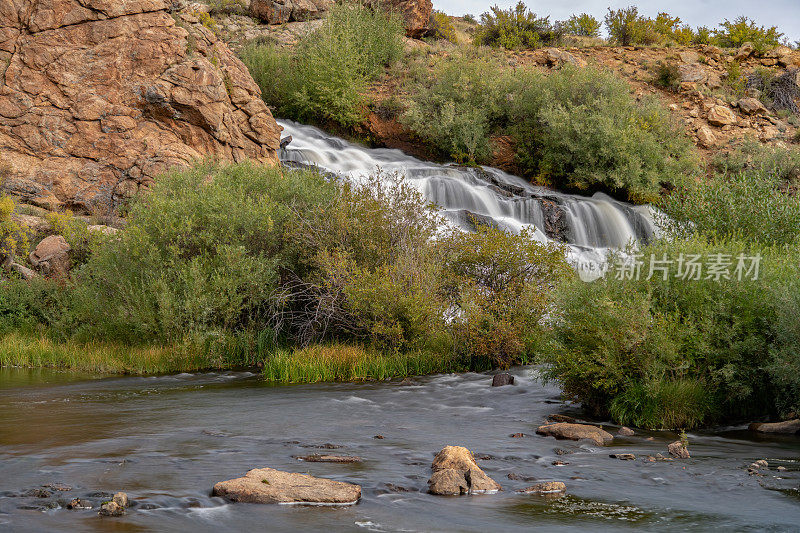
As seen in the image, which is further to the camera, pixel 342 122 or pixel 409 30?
pixel 409 30

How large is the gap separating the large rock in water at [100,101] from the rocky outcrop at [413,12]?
21110 millimetres

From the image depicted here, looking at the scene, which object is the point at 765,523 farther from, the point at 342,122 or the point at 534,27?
the point at 534,27

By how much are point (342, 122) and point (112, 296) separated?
19614mm

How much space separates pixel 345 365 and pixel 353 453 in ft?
20.2

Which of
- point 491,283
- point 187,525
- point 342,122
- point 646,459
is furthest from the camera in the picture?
point 342,122

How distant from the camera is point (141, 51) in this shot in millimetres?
25797

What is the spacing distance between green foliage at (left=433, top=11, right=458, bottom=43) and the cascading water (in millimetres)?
20654

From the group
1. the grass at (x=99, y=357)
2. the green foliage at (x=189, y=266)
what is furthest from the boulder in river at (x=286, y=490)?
the grass at (x=99, y=357)

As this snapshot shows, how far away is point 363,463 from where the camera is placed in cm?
859

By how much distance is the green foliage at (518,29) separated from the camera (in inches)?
1916

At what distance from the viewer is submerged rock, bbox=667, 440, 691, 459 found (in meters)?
8.99

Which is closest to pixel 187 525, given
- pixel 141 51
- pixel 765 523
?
pixel 765 523

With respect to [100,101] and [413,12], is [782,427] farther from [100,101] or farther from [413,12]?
[413,12]

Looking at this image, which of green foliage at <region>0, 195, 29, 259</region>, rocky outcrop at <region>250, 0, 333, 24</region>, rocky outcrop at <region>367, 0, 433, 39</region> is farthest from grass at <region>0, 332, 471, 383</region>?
rocky outcrop at <region>250, 0, 333, 24</region>
